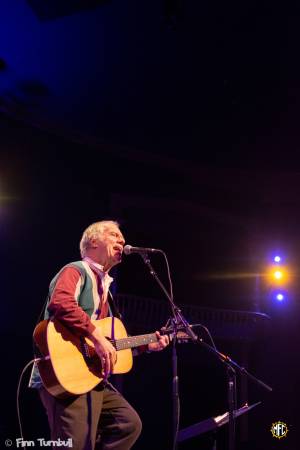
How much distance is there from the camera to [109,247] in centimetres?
350

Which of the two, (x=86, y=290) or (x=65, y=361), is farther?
(x=86, y=290)

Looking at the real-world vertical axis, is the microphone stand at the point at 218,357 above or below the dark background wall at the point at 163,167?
below

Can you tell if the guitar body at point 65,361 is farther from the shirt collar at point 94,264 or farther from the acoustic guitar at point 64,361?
the shirt collar at point 94,264

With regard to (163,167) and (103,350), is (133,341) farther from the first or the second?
(163,167)

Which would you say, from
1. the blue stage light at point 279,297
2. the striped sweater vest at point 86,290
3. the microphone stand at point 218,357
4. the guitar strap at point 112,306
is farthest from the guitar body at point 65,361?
the blue stage light at point 279,297

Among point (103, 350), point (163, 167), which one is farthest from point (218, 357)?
point (163, 167)

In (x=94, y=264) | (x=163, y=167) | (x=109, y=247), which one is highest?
(x=163, y=167)

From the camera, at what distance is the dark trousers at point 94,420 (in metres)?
2.77

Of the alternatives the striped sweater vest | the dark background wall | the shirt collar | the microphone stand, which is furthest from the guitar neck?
the dark background wall

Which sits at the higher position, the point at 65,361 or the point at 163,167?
the point at 163,167

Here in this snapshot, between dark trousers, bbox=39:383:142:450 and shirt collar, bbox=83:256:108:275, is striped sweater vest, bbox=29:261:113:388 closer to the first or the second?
shirt collar, bbox=83:256:108:275

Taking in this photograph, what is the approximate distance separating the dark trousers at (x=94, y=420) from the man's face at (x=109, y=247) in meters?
0.90

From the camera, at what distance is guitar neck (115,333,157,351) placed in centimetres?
330

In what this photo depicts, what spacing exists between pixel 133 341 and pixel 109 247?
727 mm
